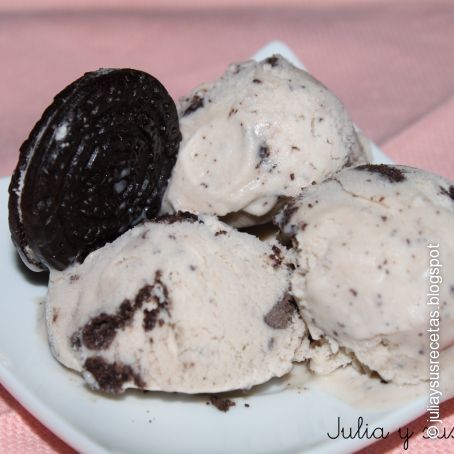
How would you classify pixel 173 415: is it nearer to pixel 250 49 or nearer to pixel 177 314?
pixel 177 314

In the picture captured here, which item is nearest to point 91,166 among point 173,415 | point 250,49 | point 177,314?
point 177,314

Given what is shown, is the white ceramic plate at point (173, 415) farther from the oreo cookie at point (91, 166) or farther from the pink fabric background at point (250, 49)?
the pink fabric background at point (250, 49)

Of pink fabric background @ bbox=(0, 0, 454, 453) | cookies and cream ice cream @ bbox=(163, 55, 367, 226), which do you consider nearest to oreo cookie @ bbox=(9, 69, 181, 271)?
cookies and cream ice cream @ bbox=(163, 55, 367, 226)

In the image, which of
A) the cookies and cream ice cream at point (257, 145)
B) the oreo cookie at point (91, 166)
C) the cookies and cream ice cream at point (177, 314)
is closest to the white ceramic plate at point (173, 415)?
the cookies and cream ice cream at point (177, 314)

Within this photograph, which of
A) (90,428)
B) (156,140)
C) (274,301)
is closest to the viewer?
(90,428)

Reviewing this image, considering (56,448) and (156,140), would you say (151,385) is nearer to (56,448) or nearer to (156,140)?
(56,448)

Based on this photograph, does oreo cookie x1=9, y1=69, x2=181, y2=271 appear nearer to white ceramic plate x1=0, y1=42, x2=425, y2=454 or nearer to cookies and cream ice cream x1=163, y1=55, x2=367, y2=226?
cookies and cream ice cream x1=163, y1=55, x2=367, y2=226

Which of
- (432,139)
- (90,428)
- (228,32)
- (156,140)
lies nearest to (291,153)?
(156,140)
